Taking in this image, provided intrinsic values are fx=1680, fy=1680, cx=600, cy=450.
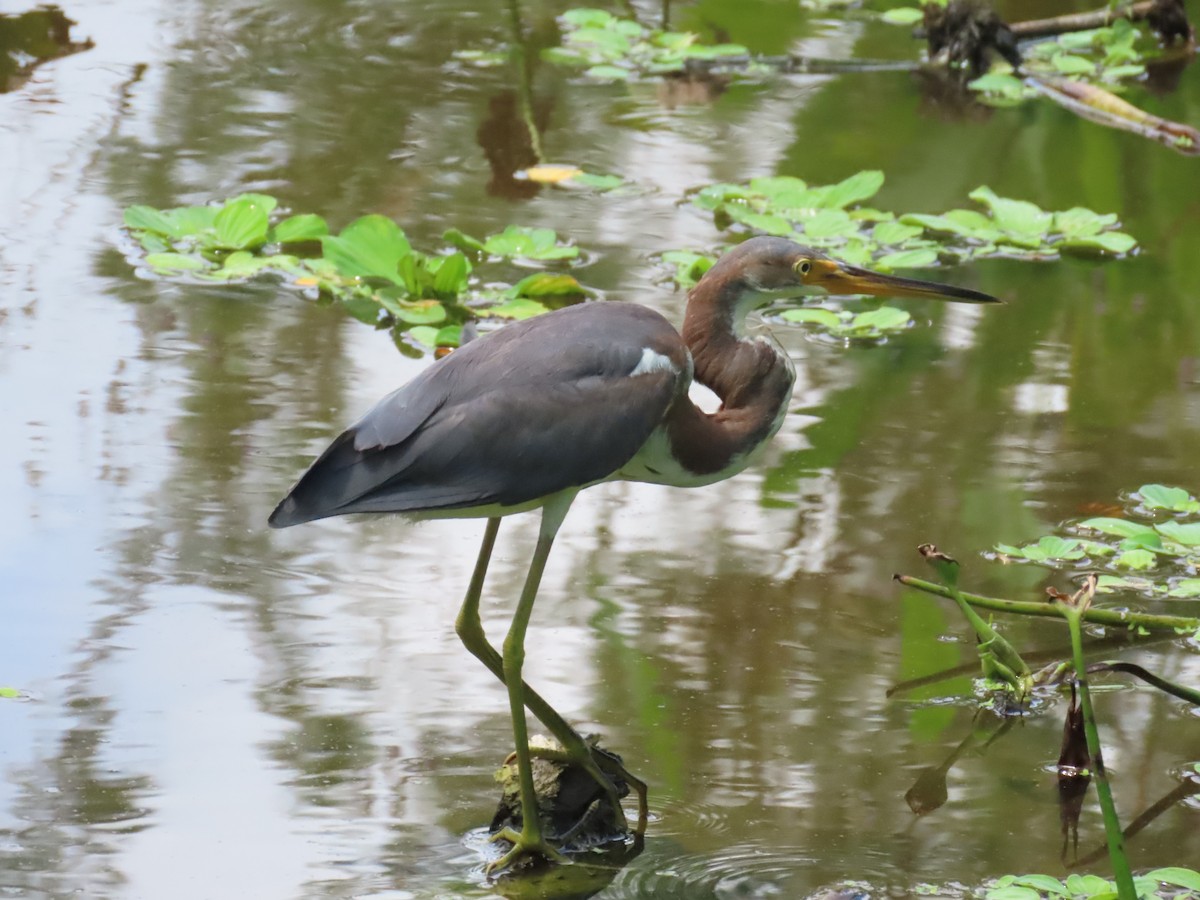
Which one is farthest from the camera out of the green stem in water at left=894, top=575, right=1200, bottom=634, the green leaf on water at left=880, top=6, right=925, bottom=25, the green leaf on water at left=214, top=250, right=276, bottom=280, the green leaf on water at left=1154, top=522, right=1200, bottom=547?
the green leaf on water at left=880, top=6, right=925, bottom=25

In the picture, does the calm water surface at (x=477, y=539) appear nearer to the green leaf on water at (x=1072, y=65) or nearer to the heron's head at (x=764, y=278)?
the heron's head at (x=764, y=278)

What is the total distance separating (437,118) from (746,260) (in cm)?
478

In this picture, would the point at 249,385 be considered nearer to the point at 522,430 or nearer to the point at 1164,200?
the point at 522,430

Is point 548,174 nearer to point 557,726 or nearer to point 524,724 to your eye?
point 557,726

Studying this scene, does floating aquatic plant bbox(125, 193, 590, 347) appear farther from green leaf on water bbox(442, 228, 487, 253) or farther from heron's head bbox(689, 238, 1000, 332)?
heron's head bbox(689, 238, 1000, 332)

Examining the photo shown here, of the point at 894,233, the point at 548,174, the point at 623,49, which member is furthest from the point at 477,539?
the point at 623,49

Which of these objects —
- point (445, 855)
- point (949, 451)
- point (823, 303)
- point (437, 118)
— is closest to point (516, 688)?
point (445, 855)

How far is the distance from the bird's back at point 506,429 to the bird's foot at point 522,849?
0.72 m

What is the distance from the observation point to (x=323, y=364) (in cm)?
604

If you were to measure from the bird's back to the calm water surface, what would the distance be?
0.65m

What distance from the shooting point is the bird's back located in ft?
12.2

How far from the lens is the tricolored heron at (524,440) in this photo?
12.1ft

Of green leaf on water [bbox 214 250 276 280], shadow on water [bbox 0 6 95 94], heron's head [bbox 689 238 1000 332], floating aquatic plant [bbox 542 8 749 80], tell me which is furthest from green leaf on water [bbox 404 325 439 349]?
floating aquatic plant [bbox 542 8 749 80]

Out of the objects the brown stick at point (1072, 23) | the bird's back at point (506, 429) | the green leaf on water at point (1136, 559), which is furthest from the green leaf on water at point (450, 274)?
the brown stick at point (1072, 23)
